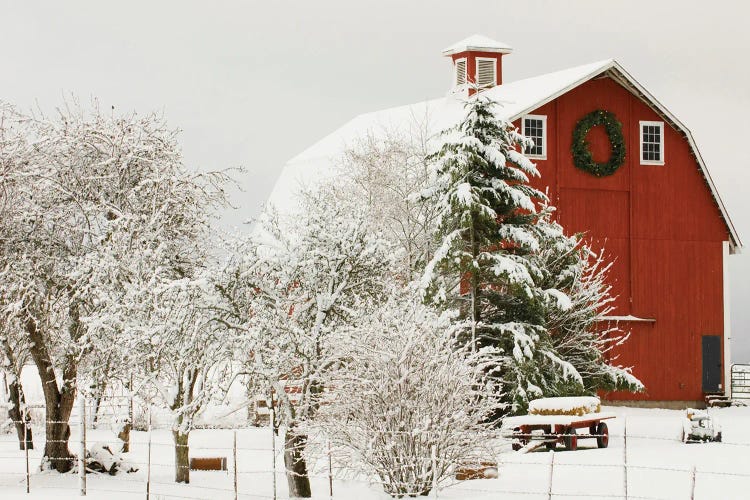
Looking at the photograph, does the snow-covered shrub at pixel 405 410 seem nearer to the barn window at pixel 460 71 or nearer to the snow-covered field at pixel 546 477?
the snow-covered field at pixel 546 477

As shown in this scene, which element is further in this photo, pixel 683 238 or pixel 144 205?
pixel 683 238

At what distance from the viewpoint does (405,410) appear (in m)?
21.0

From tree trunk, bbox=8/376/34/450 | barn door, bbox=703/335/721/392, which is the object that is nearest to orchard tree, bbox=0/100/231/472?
tree trunk, bbox=8/376/34/450

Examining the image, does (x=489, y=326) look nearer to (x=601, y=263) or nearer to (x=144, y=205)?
(x=144, y=205)

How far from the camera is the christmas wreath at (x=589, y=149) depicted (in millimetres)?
39125

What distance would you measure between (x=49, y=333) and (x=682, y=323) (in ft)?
66.5

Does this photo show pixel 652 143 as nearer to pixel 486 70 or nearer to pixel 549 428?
pixel 486 70

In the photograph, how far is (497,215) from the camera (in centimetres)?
3031

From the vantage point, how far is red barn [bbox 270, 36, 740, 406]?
39000mm

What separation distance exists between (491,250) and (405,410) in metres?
10.1

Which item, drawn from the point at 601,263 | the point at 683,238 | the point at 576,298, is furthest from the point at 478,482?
the point at 683,238

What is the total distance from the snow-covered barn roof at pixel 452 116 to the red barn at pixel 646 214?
7cm

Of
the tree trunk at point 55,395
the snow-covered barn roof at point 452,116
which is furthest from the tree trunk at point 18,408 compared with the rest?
the snow-covered barn roof at point 452,116

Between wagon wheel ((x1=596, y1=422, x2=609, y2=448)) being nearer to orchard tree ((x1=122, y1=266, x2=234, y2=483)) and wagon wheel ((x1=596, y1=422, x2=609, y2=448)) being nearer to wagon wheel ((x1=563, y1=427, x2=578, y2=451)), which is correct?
wagon wheel ((x1=563, y1=427, x2=578, y2=451))
